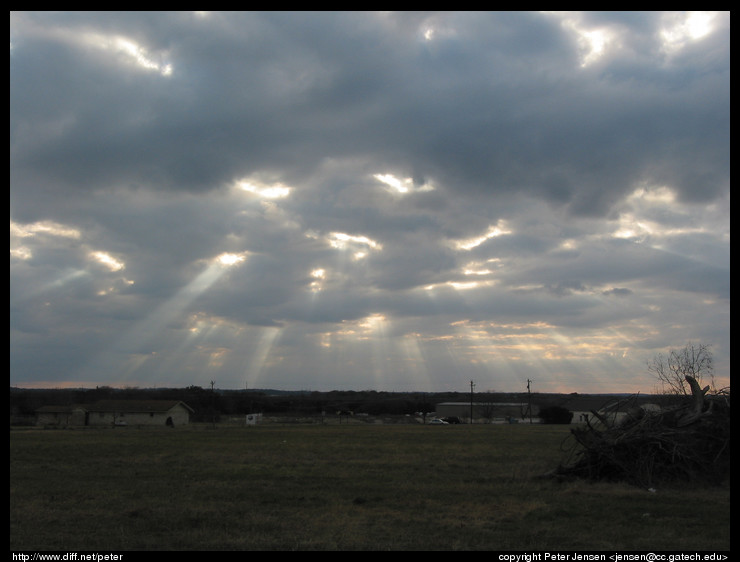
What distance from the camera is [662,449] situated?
16.5 m

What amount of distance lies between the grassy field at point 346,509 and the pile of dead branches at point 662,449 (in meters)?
0.72

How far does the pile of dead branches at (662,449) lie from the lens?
16.3 meters

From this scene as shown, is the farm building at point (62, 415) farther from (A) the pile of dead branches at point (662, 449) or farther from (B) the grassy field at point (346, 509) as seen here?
(A) the pile of dead branches at point (662, 449)

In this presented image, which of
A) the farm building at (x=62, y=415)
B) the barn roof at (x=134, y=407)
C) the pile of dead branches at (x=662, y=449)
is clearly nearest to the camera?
the pile of dead branches at (x=662, y=449)

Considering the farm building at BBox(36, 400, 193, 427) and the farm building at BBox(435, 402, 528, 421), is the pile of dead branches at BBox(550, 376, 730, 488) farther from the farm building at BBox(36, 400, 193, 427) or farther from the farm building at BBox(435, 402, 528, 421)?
the farm building at BBox(435, 402, 528, 421)

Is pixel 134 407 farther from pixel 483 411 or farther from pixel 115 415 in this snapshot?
pixel 483 411

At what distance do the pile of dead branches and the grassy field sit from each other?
2.38 ft

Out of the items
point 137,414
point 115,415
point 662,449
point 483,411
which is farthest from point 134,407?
point 662,449

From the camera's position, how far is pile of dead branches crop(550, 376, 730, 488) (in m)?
16.3

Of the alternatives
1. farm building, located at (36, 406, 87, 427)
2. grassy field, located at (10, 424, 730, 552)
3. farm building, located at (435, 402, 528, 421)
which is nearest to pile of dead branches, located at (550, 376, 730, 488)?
grassy field, located at (10, 424, 730, 552)

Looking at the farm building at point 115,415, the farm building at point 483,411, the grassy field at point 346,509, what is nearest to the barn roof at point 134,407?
the farm building at point 115,415
